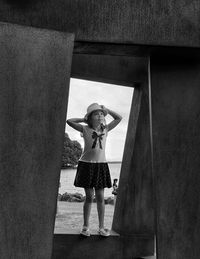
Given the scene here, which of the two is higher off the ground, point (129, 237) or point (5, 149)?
point (5, 149)

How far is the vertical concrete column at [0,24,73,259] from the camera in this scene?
367cm

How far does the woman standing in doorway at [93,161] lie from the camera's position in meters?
6.11

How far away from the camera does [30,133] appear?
3777 millimetres

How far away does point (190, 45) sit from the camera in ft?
13.7

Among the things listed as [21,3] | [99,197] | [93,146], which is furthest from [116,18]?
[99,197]

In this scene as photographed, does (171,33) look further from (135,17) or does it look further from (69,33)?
(69,33)

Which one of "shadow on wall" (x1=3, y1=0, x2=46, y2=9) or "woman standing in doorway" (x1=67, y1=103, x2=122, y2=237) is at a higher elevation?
"shadow on wall" (x1=3, y1=0, x2=46, y2=9)

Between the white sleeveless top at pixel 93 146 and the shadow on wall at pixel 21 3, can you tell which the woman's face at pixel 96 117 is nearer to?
the white sleeveless top at pixel 93 146

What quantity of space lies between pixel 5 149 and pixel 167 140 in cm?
172

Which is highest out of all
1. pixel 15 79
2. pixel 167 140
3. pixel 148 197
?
pixel 15 79

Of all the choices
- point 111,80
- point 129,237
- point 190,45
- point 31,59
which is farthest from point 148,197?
point 31,59

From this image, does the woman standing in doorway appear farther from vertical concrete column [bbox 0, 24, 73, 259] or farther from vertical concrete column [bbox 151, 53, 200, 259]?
vertical concrete column [bbox 0, 24, 73, 259]

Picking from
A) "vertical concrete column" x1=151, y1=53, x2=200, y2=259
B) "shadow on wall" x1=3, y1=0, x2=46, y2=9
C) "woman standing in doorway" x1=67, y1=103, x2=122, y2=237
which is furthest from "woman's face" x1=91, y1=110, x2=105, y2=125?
"shadow on wall" x1=3, y1=0, x2=46, y2=9

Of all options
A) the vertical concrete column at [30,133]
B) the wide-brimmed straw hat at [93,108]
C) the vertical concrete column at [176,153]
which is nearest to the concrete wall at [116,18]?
the vertical concrete column at [30,133]
